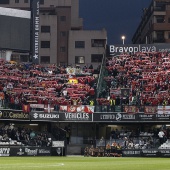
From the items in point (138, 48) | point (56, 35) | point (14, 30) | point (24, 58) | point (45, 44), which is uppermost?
point (56, 35)

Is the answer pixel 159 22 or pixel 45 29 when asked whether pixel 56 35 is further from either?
pixel 159 22

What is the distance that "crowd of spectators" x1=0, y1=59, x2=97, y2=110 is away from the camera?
63141mm

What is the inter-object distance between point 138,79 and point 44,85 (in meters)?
11.7

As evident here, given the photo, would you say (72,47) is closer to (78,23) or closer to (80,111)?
(78,23)

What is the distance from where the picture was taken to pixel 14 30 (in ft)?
245

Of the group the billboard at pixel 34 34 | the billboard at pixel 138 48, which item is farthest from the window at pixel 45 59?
the billboard at pixel 34 34

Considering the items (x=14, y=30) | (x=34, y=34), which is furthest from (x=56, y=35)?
(x=14, y=30)

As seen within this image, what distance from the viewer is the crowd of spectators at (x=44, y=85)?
63.1m

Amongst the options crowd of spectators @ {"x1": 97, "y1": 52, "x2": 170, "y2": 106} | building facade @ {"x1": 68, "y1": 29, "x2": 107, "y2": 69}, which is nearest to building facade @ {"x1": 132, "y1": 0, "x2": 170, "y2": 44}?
building facade @ {"x1": 68, "y1": 29, "x2": 107, "y2": 69}

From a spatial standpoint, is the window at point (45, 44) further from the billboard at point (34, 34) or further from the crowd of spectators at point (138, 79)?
the crowd of spectators at point (138, 79)

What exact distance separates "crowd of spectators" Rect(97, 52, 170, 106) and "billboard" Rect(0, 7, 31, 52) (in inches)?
475

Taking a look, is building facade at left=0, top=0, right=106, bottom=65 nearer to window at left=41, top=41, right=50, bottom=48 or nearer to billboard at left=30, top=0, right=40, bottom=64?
window at left=41, top=41, right=50, bottom=48

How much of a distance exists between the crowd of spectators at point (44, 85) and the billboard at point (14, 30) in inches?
106

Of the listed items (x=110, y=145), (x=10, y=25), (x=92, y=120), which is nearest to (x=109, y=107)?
(x=92, y=120)
